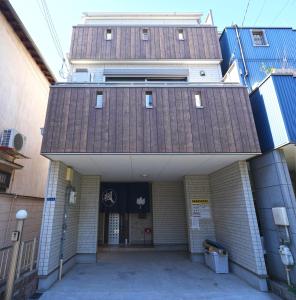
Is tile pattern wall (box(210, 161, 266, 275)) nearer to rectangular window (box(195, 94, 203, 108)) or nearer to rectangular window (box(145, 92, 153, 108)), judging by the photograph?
rectangular window (box(195, 94, 203, 108))

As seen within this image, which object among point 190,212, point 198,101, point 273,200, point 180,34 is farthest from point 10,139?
point 273,200

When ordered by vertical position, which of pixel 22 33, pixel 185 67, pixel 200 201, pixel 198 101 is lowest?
pixel 200 201

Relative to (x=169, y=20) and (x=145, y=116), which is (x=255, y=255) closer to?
(x=145, y=116)

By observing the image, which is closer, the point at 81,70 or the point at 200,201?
the point at 81,70

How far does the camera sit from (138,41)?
786 cm

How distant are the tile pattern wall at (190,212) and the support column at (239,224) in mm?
323

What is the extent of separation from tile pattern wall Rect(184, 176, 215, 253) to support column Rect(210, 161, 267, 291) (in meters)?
0.32

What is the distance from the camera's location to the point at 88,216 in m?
7.41

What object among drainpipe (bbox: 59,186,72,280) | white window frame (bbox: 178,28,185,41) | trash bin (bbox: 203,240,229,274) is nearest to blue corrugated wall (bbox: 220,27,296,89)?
white window frame (bbox: 178,28,185,41)

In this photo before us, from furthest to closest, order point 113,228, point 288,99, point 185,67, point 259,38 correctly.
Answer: point 113,228
point 259,38
point 185,67
point 288,99

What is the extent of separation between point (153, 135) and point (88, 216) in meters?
4.34

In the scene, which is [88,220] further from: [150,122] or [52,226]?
[150,122]

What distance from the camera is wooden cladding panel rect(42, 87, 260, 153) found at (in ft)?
16.5

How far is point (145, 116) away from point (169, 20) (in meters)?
6.01
